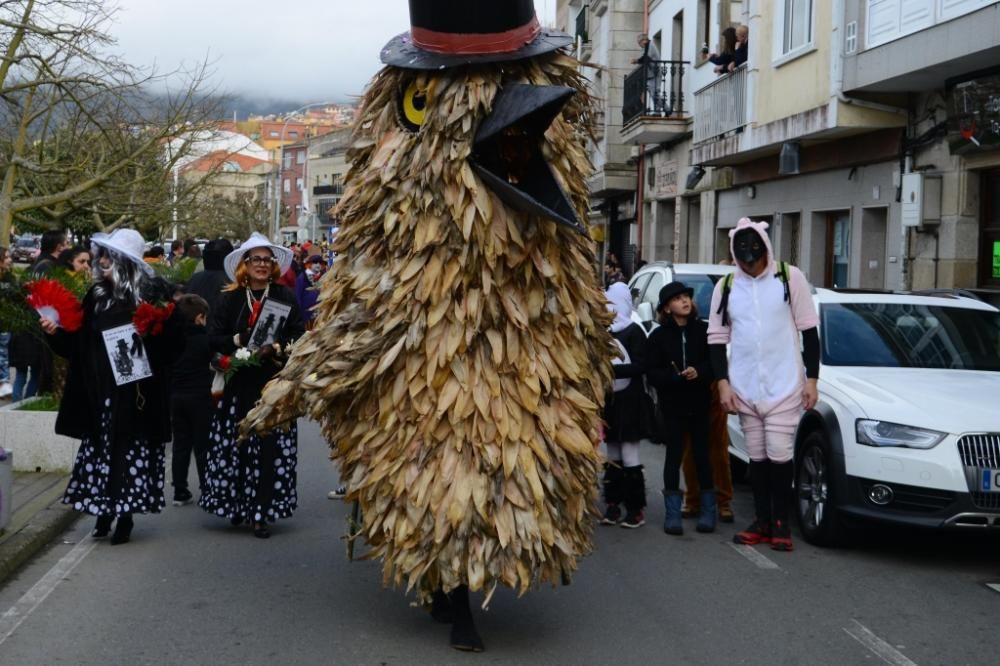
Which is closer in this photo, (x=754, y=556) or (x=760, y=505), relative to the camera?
(x=754, y=556)

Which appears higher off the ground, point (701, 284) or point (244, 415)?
point (701, 284)

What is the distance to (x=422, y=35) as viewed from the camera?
5.54m

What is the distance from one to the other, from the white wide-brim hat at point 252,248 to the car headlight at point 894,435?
3906mm

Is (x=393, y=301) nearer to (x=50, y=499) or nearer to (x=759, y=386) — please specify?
(x=759, y=386)

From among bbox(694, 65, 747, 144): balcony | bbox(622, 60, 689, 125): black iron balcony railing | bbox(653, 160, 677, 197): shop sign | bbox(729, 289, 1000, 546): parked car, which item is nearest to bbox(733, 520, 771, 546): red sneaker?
bbox(729, 289, 1000, 546): parked car

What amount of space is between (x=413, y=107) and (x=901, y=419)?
374 centimetres

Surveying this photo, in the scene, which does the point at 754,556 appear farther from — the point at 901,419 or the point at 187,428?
the point at 187,428

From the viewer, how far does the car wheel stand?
809 centimetres

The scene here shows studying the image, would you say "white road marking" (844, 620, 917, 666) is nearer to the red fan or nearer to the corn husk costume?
the corn husk costume

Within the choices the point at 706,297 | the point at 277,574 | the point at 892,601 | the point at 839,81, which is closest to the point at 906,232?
the point at 839,81

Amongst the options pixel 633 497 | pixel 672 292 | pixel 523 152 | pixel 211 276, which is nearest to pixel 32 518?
pixel 211 276

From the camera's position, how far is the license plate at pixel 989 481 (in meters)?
7.45

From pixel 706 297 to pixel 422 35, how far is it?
8244 mm

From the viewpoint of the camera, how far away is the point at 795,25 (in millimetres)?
19922
